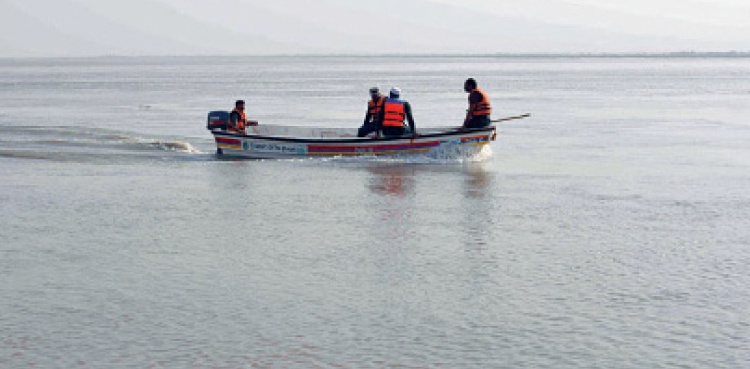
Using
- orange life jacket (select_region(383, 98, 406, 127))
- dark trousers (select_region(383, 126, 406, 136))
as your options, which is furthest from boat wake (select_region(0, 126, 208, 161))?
orange life jacket (select_region(383, 98, 406, 127))

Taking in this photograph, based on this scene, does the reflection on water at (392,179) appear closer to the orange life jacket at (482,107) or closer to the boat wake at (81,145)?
the orange life jacket at (482,107)

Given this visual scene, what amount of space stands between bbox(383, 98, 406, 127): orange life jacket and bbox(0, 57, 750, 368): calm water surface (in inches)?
36.8

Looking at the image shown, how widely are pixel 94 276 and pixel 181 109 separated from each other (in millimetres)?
33857

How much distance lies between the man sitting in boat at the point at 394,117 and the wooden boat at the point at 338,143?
19 cm

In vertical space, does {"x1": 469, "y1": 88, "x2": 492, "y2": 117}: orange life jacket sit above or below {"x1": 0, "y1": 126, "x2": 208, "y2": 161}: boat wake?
above

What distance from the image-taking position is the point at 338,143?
23.7 m

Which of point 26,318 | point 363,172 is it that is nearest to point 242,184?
point 363,172

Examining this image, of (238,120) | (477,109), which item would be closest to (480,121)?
(477,109)

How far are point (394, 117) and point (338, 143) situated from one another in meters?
1.38

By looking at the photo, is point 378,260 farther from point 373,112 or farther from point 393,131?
point 373,112

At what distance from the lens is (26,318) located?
31.8 feet

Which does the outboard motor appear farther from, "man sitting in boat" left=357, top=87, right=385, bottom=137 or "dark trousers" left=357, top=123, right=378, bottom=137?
"dark trousers" left=357, top=123, right=378, bottom=137

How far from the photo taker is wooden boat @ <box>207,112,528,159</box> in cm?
2322

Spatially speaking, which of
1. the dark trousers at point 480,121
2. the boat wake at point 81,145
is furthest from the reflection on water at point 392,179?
the boat wake at point 81,145
